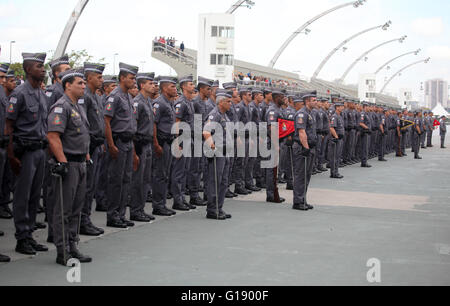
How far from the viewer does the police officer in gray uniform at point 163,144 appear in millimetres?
9992

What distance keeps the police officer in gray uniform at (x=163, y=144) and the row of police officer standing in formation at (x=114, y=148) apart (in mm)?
17

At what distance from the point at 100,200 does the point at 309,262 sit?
4696 mm

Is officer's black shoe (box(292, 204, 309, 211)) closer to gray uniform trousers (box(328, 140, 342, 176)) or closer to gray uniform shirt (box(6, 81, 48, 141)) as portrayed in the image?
gray uniform shirt (box(6, 81, 48, 141))

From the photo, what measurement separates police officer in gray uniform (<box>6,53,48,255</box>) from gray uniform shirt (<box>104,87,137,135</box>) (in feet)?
4.76

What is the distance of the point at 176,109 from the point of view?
10.8 m

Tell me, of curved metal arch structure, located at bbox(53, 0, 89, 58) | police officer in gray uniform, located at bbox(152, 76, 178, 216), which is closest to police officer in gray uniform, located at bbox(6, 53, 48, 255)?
police officer in gray uniform, located at bbox(152, 76, 178, 216)

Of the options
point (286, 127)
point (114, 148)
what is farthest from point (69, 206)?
point (286, 127)

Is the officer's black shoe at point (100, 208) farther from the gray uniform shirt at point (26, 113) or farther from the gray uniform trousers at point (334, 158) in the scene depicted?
the gray uniform trousers at point (334, 158)

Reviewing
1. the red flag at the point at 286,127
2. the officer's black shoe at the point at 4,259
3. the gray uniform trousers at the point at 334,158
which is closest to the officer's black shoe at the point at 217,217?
the red flag at the point at 286,127

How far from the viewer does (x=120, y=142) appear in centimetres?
859

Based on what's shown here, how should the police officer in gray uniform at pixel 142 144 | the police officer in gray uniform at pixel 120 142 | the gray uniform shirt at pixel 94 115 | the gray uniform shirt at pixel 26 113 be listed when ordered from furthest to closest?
1. the police officer in gray uniform at pixel 142 144
2. the police officer in gray uniform at pixel 120 142
3. the gray uniform shirt at pixel 94 115
4. the gray uniform shirt at pixel 26 113

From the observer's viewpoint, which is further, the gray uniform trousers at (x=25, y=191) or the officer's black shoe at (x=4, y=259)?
the gray uniform trousers at (x=25, y=191)

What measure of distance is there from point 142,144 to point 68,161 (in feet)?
8.52
